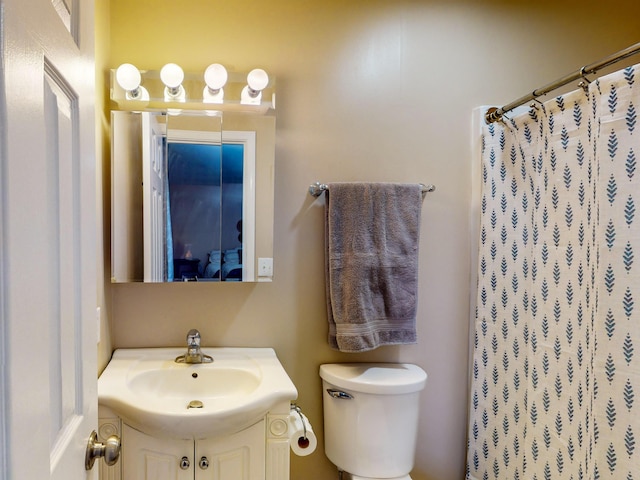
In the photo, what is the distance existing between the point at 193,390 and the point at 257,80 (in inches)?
47.4

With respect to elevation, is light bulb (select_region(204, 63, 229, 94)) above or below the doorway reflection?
above

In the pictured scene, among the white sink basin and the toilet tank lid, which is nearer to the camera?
the white sink basin

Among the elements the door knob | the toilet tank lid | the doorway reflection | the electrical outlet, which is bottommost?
the toilet tank lid

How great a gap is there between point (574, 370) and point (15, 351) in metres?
1.46

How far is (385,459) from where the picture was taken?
175 cm

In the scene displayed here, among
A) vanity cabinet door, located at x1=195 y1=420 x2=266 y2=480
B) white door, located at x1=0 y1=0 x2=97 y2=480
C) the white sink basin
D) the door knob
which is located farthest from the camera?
vanity cabinet door, located at x1=195 y1=420 x2=266 y2=480

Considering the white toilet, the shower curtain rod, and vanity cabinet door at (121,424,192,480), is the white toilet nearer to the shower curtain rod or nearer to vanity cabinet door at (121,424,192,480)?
vanity cabinet door at (121,424,192,480)

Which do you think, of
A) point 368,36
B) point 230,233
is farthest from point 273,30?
point 230,233

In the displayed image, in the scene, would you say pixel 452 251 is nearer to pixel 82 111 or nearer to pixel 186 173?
pixel 186 173

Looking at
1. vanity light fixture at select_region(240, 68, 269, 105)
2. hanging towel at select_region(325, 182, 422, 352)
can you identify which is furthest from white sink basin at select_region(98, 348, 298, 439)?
vanity light fixture at select_region(240, 68, 269, 105)

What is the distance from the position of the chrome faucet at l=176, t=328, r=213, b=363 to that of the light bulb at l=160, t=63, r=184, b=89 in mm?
949

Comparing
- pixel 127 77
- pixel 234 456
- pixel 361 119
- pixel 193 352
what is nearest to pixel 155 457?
pixel 234 456

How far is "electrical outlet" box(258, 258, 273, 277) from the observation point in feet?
5.97

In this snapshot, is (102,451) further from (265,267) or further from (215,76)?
(215,76)
